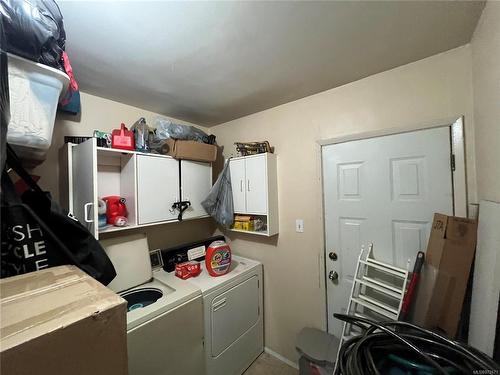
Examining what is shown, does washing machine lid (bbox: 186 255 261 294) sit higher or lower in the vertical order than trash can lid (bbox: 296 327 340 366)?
higher

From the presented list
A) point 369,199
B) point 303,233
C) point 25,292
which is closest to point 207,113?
point 303,233

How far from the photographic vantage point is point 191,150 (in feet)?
6.30

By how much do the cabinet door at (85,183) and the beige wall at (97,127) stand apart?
220mm

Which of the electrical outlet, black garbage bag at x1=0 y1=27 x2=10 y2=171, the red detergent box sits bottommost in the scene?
the red detergent box

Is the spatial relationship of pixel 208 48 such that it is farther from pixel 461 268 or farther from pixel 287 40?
pixel 461 268

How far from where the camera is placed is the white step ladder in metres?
1.38

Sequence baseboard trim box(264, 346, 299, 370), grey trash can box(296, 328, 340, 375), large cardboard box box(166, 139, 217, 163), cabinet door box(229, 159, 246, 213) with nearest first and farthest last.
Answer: grey trash can box(296, 328, 340, 375) → large cardboard box box(166, 139, 217, 163) → baseboard trim box(264, 346, 299, 370) → cabinet door box(229, 159, 246, 213)

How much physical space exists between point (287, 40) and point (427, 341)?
5.24 feet

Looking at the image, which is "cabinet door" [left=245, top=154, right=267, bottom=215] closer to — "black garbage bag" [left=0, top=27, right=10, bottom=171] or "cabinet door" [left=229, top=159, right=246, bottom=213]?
"cabinet door" [left=229, top=159, right=246, bottom=213]

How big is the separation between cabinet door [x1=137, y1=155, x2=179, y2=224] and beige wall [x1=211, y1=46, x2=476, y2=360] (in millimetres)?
829

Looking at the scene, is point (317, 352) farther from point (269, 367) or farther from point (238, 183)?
point (238, 183)

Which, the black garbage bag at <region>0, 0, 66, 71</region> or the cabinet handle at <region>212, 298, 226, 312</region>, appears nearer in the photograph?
the black garbage bag at <region>0, 0, 66, 71</region>

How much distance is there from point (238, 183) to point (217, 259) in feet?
2.44

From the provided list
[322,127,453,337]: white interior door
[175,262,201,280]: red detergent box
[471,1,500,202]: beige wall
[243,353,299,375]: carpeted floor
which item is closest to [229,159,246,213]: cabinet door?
[175,262,201,280]: red detergent box
